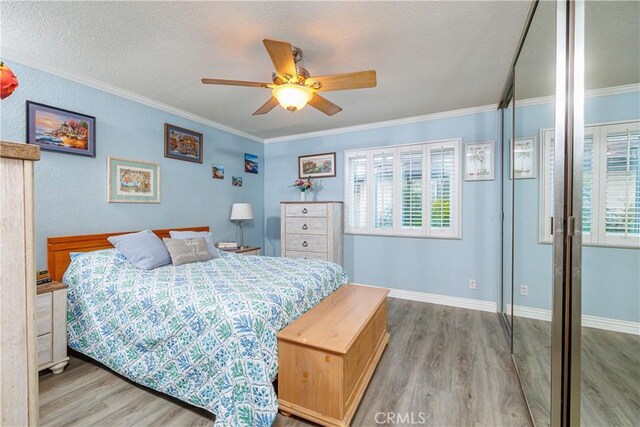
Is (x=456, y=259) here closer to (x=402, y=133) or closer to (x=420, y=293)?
(x=420, y=293)

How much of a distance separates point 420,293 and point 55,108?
14.3 feet

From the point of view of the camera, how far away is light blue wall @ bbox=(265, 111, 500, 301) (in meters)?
3.39

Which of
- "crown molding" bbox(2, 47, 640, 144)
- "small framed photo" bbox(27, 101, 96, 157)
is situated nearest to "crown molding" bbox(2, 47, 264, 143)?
"crown molding" bbox(2, 47, 640, 144)

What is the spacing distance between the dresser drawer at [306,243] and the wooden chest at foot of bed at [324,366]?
76.7 inches

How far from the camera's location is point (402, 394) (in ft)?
6.20

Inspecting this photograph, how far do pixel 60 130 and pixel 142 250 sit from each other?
1.29 metres

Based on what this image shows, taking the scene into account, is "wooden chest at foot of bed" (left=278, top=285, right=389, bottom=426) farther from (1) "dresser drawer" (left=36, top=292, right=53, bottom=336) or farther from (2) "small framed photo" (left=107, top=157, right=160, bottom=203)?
(2) "small framed photo" (left=107, top=157, right=160, bottom=203)

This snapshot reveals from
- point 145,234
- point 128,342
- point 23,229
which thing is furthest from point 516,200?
point 145,234

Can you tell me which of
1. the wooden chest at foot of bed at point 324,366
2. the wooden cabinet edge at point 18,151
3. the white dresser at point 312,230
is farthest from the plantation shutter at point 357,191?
the wooden cabinet edge at point 18,151

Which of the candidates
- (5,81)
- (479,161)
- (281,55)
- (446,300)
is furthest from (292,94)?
(446,300)

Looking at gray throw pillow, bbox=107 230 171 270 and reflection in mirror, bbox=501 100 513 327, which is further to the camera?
reflection in mirror, bbox=501 100 513 327

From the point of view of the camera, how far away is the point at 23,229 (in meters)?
0.59

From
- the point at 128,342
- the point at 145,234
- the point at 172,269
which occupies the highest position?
the point at 145,234

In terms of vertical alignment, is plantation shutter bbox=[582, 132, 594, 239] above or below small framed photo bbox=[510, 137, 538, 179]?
below
